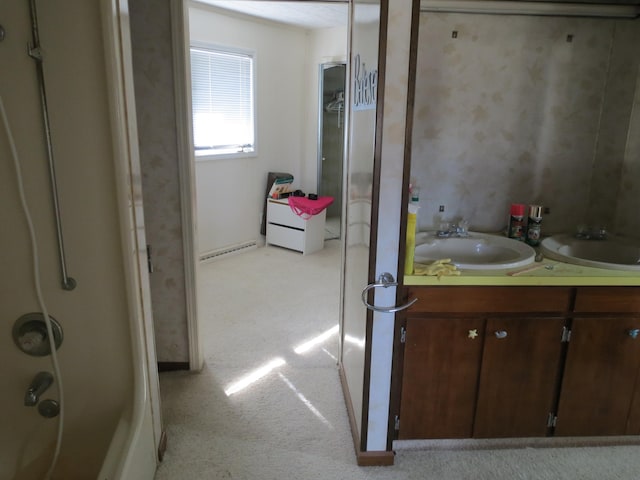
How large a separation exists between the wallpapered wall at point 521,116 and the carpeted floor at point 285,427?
3.48 feet

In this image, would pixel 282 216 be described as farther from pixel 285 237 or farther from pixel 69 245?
pixel 69 245

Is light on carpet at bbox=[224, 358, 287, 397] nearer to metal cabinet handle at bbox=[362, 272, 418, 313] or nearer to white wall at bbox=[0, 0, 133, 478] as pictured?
white wall at bbox=[0, 0, 133, 478]

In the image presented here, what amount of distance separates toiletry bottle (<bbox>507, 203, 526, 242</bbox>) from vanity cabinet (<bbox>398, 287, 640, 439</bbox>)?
1.48ft

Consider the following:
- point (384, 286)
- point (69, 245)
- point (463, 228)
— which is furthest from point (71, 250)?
point (463, 228)

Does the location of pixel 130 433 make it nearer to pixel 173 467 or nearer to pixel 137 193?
pixel 173 467

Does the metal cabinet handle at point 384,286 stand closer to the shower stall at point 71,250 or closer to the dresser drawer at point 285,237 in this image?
the shower stall at point 71,250

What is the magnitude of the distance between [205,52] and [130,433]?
3554mm

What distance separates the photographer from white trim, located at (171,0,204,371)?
88.4 inches

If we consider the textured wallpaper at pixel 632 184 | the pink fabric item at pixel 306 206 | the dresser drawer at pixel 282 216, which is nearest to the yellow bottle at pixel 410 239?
the textured wallpaper at pixel 632 184

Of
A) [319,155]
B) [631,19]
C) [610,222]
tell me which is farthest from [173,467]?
[319,155]

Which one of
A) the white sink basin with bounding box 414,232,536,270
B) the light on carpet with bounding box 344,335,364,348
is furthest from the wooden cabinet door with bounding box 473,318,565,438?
the light on carpet with bounding box 344,335,364,348

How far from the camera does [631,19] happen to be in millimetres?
2266

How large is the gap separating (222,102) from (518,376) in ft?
11.8

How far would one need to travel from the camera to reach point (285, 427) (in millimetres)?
2217
